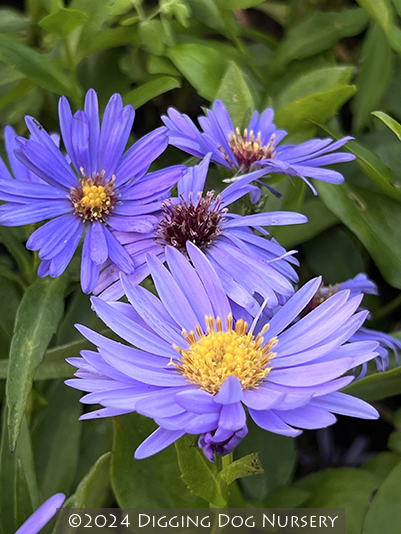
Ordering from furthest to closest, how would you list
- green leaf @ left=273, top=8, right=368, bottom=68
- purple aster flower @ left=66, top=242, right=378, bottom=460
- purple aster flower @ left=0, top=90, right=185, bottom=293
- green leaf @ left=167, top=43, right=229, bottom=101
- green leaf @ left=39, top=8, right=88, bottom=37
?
green leaf @ left=273, top=8, right=368, bottom=68 < green leaf @ left=167, top=43, right=229, bottom=101 < green leaf @ left=39, top=8, right=88, bottom=37 < purple aster flower @ left=0, top=90, right=185, bottom=293 < purple aster flower @ left=66, top=242, right=378, bottom=460

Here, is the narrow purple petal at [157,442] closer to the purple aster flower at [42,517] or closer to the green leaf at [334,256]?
the purple aster flower at [42,517]

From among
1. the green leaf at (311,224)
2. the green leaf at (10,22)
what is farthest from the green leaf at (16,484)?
the green leaf at (10,22)

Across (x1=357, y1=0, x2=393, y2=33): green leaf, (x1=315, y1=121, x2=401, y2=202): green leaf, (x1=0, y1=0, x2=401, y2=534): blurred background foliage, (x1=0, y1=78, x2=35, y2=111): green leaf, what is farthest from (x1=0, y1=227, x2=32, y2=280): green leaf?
(x1=357, y1=0, x2=393, y2=33): green leaf

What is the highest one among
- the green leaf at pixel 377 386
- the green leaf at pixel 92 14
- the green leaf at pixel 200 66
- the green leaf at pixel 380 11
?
the green leaf at pixel 92 14

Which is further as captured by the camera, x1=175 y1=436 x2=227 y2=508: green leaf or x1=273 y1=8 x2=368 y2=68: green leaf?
x1=273 y1=8 x2=368 y2=68: green leaf

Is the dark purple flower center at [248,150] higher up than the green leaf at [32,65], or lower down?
lower down

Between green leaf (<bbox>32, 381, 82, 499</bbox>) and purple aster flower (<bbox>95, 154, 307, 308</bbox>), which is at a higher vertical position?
purple aster flower (<bbox>95, 154, 307, 308</bbox>)

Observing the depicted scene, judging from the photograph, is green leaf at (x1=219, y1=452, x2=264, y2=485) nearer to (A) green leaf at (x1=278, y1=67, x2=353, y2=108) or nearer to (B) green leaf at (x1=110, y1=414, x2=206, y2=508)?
(B) green leaf at (x1=110, y1=414, x2=206, y2=508)
